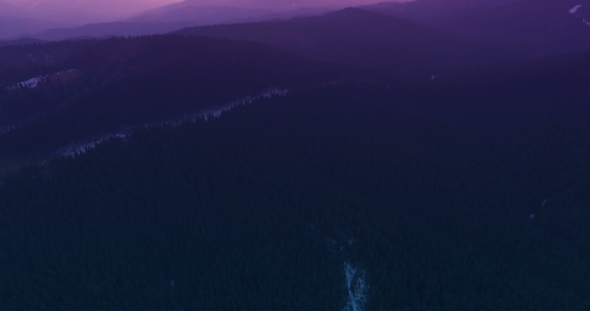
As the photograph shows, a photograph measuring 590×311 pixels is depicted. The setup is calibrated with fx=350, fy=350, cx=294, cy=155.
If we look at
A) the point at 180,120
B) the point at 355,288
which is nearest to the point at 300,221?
the point at 355,288

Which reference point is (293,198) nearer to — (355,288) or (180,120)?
(355,288)

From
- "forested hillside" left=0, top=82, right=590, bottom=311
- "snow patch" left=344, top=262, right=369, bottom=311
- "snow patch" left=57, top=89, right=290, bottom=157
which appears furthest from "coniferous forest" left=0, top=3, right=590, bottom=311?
"snow patch" left=57, top=89, right=290, bottom=157

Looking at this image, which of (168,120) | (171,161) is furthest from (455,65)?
(171,161)

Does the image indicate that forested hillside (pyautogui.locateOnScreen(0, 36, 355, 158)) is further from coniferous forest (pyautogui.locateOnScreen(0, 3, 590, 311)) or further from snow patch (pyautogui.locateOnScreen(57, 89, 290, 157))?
snow patch (pyautogui.locateOnScreen(57, 89, 290, 157))

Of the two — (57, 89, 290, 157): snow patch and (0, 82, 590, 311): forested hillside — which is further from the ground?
(57, 89, 290, 157): snow patch

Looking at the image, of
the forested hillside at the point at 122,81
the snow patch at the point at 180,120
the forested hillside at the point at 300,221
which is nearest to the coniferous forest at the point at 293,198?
the forested hillside at the point at 300,221
